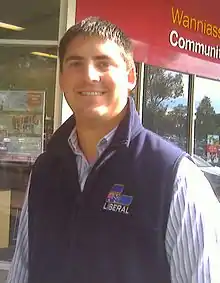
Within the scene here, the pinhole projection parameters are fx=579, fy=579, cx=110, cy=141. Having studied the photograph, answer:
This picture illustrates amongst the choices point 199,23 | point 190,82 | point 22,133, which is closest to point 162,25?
point 199,23

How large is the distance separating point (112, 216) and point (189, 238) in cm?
22

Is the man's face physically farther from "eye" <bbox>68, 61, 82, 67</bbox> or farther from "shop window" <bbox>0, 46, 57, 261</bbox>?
"shop window" <bbox>0, 46, 57, 261</bbox>

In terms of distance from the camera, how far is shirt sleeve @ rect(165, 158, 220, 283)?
155cm

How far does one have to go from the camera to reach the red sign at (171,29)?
5.75m

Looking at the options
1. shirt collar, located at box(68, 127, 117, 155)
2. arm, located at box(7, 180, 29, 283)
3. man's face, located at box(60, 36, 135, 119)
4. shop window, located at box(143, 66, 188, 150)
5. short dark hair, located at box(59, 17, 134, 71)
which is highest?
shop window, located at box(143, 66, 188, 150)

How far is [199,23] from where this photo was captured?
23.7 ft

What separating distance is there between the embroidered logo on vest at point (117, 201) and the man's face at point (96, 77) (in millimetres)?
223

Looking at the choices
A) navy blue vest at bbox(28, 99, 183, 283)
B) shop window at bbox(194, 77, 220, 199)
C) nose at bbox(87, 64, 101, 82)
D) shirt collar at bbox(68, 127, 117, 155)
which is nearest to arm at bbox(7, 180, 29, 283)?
navy blue vest at bbox(28, 99, 183, 283)

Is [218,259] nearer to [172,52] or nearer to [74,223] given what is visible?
[74,223]

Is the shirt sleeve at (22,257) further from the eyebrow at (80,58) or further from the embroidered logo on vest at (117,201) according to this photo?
the eyebrow at (80,58)

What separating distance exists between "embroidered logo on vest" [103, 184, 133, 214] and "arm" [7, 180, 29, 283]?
0.38m

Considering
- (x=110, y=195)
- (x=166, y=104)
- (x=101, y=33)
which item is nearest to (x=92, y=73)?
(x=101, y=33)

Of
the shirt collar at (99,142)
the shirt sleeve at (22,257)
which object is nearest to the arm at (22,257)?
the shirt sleeve at (22,257)

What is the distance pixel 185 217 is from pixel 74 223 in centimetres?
32
